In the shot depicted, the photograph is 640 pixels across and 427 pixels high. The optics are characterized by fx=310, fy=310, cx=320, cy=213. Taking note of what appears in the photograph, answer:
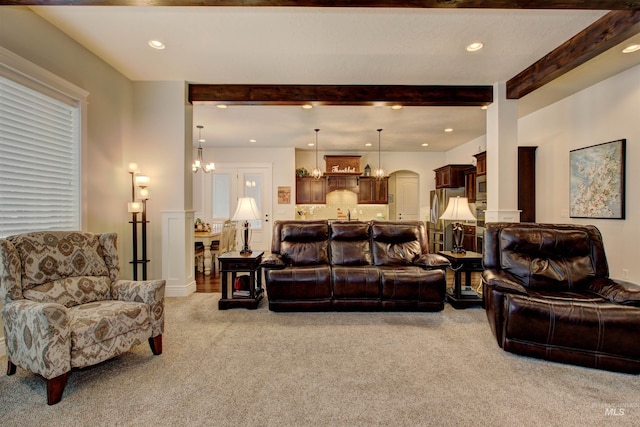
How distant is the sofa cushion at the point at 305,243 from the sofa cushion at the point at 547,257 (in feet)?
6.47

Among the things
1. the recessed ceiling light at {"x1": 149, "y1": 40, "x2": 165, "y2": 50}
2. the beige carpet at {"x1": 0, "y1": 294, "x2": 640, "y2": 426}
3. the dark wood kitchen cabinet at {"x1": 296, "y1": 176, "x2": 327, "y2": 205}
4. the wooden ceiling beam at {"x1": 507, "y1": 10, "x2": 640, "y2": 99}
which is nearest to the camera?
the beige carpet at {"x1": 0, "y1": 294, "x2": 640, "y2": 426}

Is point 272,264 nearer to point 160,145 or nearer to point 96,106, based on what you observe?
point 160,145

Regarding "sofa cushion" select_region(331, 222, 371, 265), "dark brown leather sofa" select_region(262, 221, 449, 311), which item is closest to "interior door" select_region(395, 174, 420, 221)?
"sofa cushion" select_region(331, 222, 371, 265)

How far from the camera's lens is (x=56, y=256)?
2.30 metres

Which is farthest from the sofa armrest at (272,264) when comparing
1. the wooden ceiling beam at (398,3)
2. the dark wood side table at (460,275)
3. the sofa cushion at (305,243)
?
the wooden ceiling beam at (398,3)

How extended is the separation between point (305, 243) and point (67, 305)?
7.84ft

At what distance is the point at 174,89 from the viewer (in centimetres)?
414

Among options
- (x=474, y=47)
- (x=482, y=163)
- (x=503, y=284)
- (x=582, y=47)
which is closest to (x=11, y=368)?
(x=503, y=284)

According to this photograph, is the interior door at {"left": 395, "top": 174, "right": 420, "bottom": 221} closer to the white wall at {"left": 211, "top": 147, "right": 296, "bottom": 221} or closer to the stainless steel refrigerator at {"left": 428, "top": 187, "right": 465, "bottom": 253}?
the stainless steel refrigerator at {"left": 428, "top": 187, "right": 465, "bottom": 253}

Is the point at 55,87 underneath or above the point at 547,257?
above

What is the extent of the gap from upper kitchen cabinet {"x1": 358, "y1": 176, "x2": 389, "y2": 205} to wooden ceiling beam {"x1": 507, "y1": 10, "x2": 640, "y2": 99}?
15.1ft

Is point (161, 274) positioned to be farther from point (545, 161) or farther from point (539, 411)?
point (545, 161)

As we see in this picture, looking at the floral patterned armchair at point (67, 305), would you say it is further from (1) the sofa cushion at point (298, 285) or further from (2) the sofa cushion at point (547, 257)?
(2) the sofa cushion at point (547, 257)

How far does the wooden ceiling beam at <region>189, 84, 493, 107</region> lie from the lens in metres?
4.23
